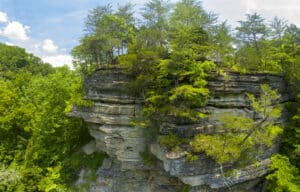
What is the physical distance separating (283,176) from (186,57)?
9.50m

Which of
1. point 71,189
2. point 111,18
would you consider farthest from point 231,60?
point 71,189

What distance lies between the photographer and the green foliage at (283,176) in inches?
770

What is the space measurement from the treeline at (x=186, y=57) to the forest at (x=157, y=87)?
6 cm

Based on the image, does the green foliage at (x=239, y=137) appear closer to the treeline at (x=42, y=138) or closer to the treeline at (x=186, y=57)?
the treeline at (x=186, y=57)

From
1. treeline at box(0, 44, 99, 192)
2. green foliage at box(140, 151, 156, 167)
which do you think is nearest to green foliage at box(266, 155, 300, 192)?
green foliage at box(140, 151, 156, 167)

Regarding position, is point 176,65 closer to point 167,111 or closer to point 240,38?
point 167,111

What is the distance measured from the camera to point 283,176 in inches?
785

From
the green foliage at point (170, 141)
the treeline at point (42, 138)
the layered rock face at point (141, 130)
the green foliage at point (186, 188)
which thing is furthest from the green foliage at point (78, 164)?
the green foliage at point (186, 188)

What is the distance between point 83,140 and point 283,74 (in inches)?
618

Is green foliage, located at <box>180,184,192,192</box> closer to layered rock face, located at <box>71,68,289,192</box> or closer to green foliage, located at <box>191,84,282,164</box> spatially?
layered rock face, located at <box>71,68,289,192</box>

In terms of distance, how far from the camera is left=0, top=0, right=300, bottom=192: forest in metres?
18.6

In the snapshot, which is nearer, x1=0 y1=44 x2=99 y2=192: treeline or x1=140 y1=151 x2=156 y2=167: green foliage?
x1=140 y1=151 x2=156 y2=167: green foliage

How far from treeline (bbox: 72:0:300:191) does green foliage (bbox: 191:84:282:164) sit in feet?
0.27

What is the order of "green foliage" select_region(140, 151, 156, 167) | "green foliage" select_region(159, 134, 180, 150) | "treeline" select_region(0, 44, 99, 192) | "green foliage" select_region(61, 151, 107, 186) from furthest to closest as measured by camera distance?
1. "treeline" select_region(0, 44, 99, 192)
2. "green foliage" select_region(61, 151, 107, 186)
3. "green foliage" select_region(140, 151, 156, 167)
4. "green foliage" select_region(159, 134, 180, 150)
